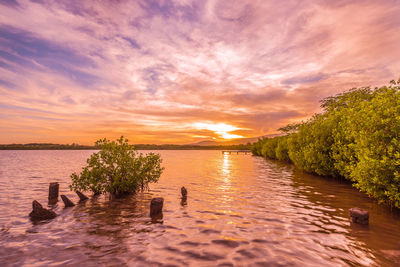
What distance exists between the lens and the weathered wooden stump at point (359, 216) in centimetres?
920

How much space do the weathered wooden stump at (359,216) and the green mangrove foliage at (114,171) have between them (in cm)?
1287

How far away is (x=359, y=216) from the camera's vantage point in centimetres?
928

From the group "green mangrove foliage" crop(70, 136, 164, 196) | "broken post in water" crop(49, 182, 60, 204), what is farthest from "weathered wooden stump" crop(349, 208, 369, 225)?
"broken post in water" crop(49, 182, 60, 204)

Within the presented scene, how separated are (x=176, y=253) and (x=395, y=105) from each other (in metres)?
13.7

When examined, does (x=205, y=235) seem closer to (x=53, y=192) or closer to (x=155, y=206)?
(x=155, y=206)

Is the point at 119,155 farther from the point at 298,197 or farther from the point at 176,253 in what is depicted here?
the point at 298,197

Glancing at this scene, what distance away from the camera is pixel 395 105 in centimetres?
1159

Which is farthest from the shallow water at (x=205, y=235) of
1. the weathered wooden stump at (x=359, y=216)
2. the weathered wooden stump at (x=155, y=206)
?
the weathered wooden stump at (x=155, y=206)

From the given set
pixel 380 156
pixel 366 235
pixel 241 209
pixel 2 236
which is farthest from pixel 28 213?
pixel 380 156

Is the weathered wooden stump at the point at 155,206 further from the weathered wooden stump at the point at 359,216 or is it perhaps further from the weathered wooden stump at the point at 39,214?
the weathered wooden stump at the point at 359,216

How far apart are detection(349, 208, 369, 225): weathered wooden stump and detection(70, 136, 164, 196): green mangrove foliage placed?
12.9 metres

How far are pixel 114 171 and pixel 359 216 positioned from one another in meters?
14.5

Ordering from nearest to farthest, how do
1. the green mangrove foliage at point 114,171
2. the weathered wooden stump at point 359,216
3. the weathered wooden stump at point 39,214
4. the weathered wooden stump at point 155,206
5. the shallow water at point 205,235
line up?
the shallow water at point 205,235
the weathered wooden stump at point 359,216
the weathered wooden stump at point 39,214
the weathered wooden stump at point 155,206
the green mangrove foliage at point 114,171

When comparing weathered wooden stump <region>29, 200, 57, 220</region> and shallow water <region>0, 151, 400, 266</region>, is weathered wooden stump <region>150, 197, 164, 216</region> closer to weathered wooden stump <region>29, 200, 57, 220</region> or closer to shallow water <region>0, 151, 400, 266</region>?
shallow water <region>0, 151, 400, 266</region>
